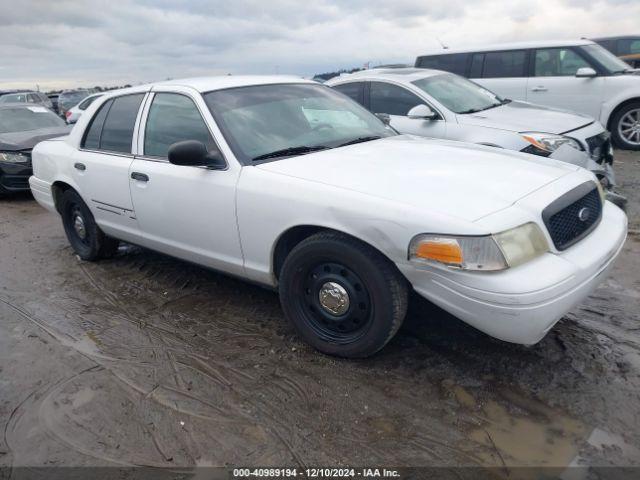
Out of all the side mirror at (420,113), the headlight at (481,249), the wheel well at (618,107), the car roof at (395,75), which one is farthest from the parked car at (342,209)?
the wheel well at (618,107)

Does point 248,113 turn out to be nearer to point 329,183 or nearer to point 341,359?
point 329,183

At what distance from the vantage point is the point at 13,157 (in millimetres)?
8469

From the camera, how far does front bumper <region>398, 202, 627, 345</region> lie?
2541mm

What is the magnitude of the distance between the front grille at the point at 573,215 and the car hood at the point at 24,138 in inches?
323

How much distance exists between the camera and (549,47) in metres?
9.12

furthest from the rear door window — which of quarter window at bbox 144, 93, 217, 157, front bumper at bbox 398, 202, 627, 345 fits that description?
front bumper at bbox 398, 202, 627, 345

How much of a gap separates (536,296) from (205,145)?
7.60 feet

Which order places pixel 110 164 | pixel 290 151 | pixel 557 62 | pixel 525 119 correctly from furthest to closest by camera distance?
pixel 557 62 → pixel 525 119 → pixel 110 164 → pixel 290 151

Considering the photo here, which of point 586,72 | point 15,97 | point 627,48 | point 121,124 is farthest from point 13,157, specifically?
point 627,48

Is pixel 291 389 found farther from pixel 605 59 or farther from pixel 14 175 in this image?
pixel 605 59

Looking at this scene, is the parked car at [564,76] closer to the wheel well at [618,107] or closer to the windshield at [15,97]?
the wheel well at [618,107]

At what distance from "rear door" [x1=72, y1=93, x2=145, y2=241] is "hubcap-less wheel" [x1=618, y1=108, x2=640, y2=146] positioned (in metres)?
7.98

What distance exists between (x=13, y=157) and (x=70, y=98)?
13835mm

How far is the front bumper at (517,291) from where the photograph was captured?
2.54 meters
